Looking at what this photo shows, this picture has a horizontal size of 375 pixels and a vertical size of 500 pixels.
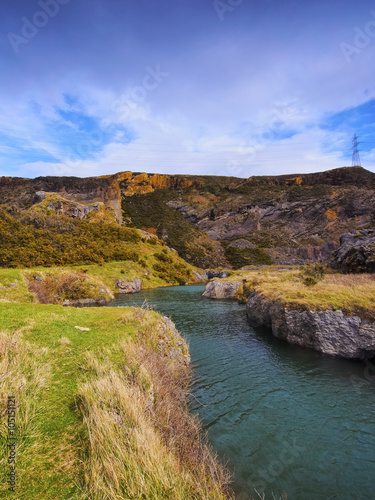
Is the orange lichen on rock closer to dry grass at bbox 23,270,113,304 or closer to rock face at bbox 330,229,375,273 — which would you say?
rock face at bbox 330,229,375,273

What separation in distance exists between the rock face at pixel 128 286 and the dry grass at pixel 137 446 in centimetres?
4237

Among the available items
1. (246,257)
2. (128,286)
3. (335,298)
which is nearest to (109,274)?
(128,286)

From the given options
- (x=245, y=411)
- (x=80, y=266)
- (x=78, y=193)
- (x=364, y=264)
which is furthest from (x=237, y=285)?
(x=78, y=193)

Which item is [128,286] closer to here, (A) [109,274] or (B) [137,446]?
(A) [109,274]

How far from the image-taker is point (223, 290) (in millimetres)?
41719

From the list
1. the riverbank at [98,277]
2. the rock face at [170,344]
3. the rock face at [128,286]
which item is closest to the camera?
the rock face at [170,344]

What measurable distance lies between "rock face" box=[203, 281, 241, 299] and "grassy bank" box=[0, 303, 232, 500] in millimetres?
31977

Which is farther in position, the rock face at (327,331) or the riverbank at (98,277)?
the riverbank at (98,277)

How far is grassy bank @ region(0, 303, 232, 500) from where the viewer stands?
12.9 feet

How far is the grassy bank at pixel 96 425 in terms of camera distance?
394 cm

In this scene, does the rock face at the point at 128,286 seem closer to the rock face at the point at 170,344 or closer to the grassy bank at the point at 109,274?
the grassy bank at the point at 109,274

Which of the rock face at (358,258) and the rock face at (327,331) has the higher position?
the rock face at (358,258)

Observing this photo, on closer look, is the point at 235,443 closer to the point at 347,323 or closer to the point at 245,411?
the point at 245,411

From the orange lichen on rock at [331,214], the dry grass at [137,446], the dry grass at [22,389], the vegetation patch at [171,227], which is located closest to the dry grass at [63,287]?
the dry grass at [22,389]
